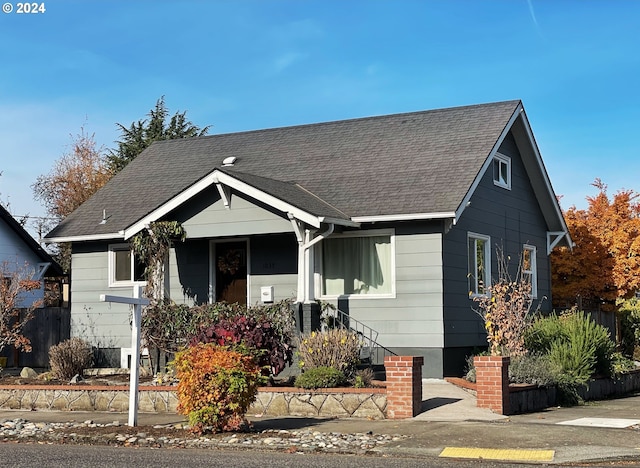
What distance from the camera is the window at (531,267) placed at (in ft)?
73.8

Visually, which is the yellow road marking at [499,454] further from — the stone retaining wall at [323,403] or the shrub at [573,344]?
the shrub at [573,344]

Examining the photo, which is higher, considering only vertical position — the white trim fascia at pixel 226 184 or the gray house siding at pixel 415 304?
the white trim fascia at pixel 226 184

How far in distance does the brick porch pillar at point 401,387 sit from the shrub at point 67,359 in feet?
27.8

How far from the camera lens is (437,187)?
729 inches

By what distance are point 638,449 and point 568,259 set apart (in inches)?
645

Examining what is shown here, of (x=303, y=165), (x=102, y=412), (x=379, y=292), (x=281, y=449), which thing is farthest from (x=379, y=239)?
(x=281, y=449)

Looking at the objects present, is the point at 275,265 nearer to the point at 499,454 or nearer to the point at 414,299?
the point at 414,299

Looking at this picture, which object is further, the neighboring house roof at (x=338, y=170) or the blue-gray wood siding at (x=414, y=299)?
the neighboring house roof at (x=338, y=170)

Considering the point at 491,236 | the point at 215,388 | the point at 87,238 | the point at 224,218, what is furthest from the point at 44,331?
the point at 215,388

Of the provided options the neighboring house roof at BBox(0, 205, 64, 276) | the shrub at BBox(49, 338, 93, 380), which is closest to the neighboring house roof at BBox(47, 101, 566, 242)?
the shrub at BBox(49, 338, 93, 380)

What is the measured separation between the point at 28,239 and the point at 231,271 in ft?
44.9

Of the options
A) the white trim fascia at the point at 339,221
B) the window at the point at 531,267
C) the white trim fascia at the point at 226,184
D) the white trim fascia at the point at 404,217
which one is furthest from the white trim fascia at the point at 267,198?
the window at the point at 531,267

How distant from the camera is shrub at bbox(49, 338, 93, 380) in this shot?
1916cm

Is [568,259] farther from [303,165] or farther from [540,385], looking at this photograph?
[540,385]
